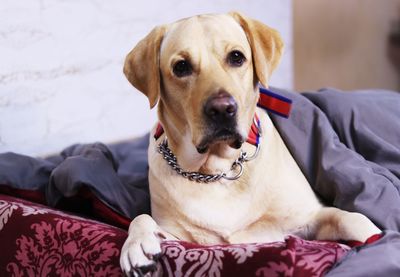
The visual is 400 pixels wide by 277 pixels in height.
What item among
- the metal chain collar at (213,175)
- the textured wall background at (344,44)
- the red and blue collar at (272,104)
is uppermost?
the red and blue collar at (272,104)

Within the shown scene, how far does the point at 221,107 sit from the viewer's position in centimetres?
123

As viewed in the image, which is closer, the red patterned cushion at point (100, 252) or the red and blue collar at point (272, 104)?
the red patterned cushion at point (100, 252)

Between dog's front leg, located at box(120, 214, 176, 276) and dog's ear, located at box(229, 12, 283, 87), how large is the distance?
0.51m

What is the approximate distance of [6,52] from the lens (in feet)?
6.41

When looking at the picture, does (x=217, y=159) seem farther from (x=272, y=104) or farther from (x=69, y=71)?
(x=69, y=71)

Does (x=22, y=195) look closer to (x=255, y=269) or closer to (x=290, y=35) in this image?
(x=255, y=269)

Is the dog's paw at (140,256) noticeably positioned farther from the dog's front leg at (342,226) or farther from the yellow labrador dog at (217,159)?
the dog's front leg at (342,226)

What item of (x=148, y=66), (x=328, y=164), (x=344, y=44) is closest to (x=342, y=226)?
(x=328, y=164)

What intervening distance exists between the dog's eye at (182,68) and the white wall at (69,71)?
0.89m

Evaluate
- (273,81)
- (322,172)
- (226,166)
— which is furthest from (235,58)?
(273,81)

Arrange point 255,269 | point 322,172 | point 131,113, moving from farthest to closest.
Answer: point 131,113, point 322,172, point 255,269

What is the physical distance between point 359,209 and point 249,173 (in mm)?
315

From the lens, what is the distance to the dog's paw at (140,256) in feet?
3.76

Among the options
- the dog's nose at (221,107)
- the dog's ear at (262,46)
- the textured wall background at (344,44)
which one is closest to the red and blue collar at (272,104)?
the dog's ear at (262,46)
